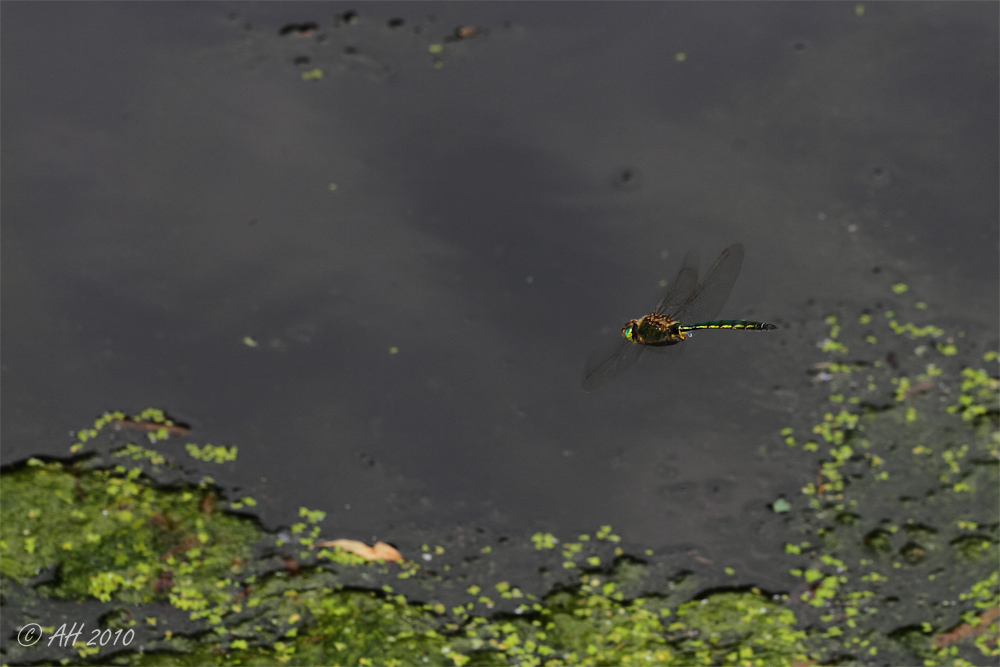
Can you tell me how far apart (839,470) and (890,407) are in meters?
0.52

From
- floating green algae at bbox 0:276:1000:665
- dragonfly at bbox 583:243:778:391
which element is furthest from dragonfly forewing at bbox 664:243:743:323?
floating green algae at bbox 0:276:1000:665

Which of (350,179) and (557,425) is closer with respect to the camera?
(557,425)

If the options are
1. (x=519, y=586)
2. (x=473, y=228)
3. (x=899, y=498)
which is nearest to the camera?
(x=519, y=586)

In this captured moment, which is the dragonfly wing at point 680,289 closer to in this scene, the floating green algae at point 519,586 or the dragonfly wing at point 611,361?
the dragonfly wing at point 611,361

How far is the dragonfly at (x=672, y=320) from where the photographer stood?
371 centimetres

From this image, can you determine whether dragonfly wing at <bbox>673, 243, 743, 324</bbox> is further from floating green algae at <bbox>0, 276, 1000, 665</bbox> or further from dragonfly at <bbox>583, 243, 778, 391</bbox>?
floating green algae at <bbox>0, 276, 1000, 665</bbox>

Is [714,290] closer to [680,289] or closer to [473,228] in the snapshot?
[680,289]

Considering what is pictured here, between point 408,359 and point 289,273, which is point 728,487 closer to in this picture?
point 408,359

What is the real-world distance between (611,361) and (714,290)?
0.54 m

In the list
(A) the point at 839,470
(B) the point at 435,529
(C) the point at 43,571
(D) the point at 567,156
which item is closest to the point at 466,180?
(D) the point at 567,156

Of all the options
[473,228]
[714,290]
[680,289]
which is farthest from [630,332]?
[473,228]

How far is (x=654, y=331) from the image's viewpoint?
12.5 ft

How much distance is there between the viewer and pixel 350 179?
5.55 metres

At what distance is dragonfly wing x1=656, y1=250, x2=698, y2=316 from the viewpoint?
3.76m
